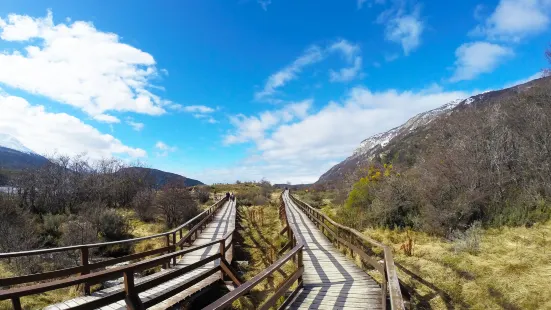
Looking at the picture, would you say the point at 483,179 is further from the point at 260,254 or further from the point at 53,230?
the point at 53,230

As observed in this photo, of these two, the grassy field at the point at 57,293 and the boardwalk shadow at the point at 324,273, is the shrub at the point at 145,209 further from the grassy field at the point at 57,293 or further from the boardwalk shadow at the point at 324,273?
the boardwalk shadow at the point at 324,273

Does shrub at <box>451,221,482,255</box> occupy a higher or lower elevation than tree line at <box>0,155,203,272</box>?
lower

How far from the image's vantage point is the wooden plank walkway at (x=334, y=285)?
21.1 ft

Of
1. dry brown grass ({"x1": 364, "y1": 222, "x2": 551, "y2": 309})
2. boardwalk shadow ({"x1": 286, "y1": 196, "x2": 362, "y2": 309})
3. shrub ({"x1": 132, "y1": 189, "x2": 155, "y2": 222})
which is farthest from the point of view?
shrub ({"x1": 132, "y1": 189, "x2": 155, "y2": 222})

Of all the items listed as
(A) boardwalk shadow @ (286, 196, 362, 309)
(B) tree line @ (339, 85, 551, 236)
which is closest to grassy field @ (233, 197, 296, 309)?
(A) boardwalk shadow @ (286, 196, 362, 309)

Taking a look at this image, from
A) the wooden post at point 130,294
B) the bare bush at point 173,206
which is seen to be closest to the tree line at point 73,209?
the bare bush at point 173,206

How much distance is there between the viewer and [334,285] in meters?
7.71

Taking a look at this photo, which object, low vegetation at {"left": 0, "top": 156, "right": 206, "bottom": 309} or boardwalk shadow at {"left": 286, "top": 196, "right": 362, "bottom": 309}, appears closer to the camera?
boardwalk shadow at {"left": 286, "top": 196, "right": 362, "bottom": 309}

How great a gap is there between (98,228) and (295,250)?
14.7 m

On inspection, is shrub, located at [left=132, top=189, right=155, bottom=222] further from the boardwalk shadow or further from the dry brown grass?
the dry brown grass

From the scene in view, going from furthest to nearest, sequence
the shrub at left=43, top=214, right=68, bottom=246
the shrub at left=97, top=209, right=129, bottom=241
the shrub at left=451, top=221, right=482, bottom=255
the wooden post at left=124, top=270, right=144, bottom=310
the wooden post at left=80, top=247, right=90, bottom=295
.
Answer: the shrub at left=97, top=209, right=129, bottom=241 < the shrub at left=43, top=214, right=68, bottom=246 < the shrub at left=451, top=221, right=482, bottom=255 < the wooden post at left=80, top=247, right=90, bottom=295 < the wooden post at left=124, top=270, right=144, bottom=310

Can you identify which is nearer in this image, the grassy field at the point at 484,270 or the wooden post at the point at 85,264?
the wooden post at the point at 85,264

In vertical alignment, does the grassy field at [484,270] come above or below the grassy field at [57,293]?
below

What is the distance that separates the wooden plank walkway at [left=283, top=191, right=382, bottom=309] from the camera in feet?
21.1
